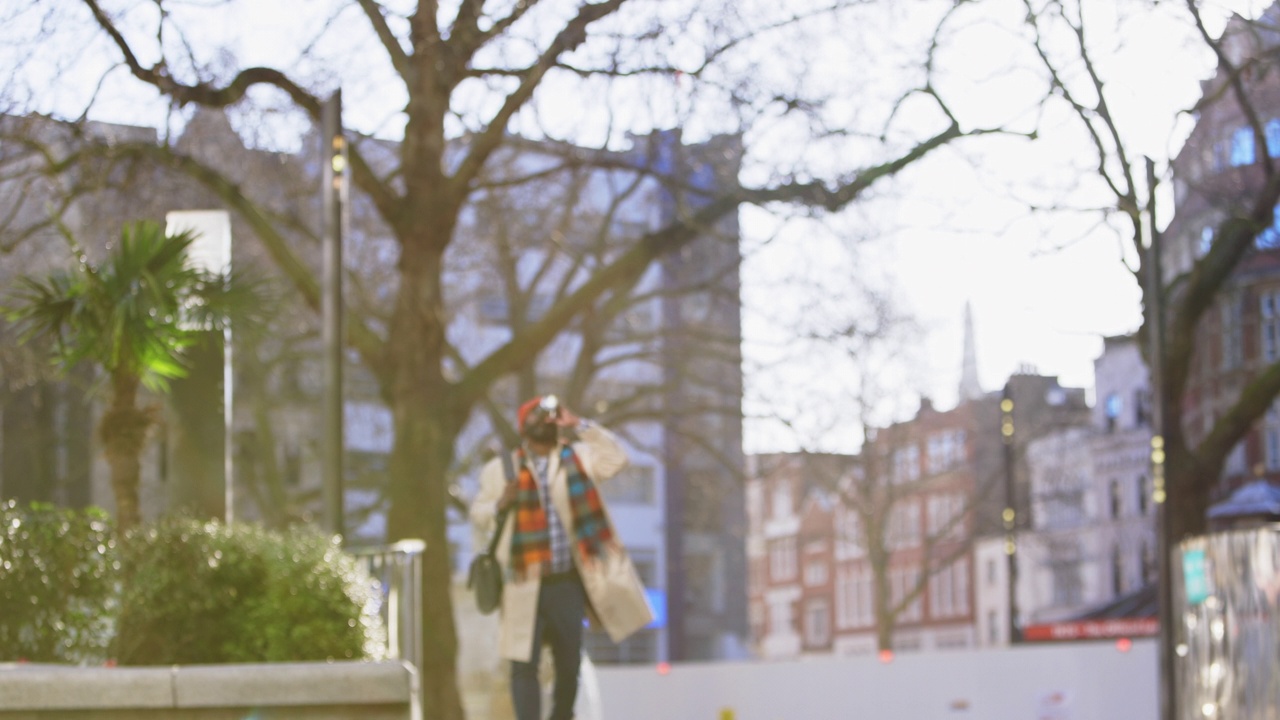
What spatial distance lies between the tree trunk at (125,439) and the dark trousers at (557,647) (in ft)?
10.9

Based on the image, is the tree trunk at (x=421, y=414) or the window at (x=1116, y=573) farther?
the window at (x=1116, y=573)

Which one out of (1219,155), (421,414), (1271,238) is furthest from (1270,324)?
(421,414)

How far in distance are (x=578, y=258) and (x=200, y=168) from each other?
11990 mm

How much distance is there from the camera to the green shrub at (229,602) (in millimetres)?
9094

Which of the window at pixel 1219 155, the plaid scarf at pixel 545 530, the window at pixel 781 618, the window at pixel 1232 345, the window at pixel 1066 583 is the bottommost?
the window at pixel 781 618

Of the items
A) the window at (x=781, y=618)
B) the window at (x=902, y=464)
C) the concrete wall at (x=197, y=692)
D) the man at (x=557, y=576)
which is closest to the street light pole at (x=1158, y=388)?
the man at (x=557, y=576)

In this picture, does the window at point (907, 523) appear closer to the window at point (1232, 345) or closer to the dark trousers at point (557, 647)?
the window at point (1232, 345)

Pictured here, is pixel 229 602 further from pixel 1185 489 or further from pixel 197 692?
pixel 1185 489

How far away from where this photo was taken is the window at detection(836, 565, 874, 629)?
109562 mm

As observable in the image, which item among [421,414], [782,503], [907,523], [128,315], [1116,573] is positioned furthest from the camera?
[782,503]

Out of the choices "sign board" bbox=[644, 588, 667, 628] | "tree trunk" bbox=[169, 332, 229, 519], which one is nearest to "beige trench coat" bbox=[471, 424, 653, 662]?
"tree trunk" bbox=[169, 332, 229, 519]

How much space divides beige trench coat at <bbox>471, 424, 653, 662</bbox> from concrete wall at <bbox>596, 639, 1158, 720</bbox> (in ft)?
23.5

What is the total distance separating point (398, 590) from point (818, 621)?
4130 inches

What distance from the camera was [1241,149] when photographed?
25578 millimetres
